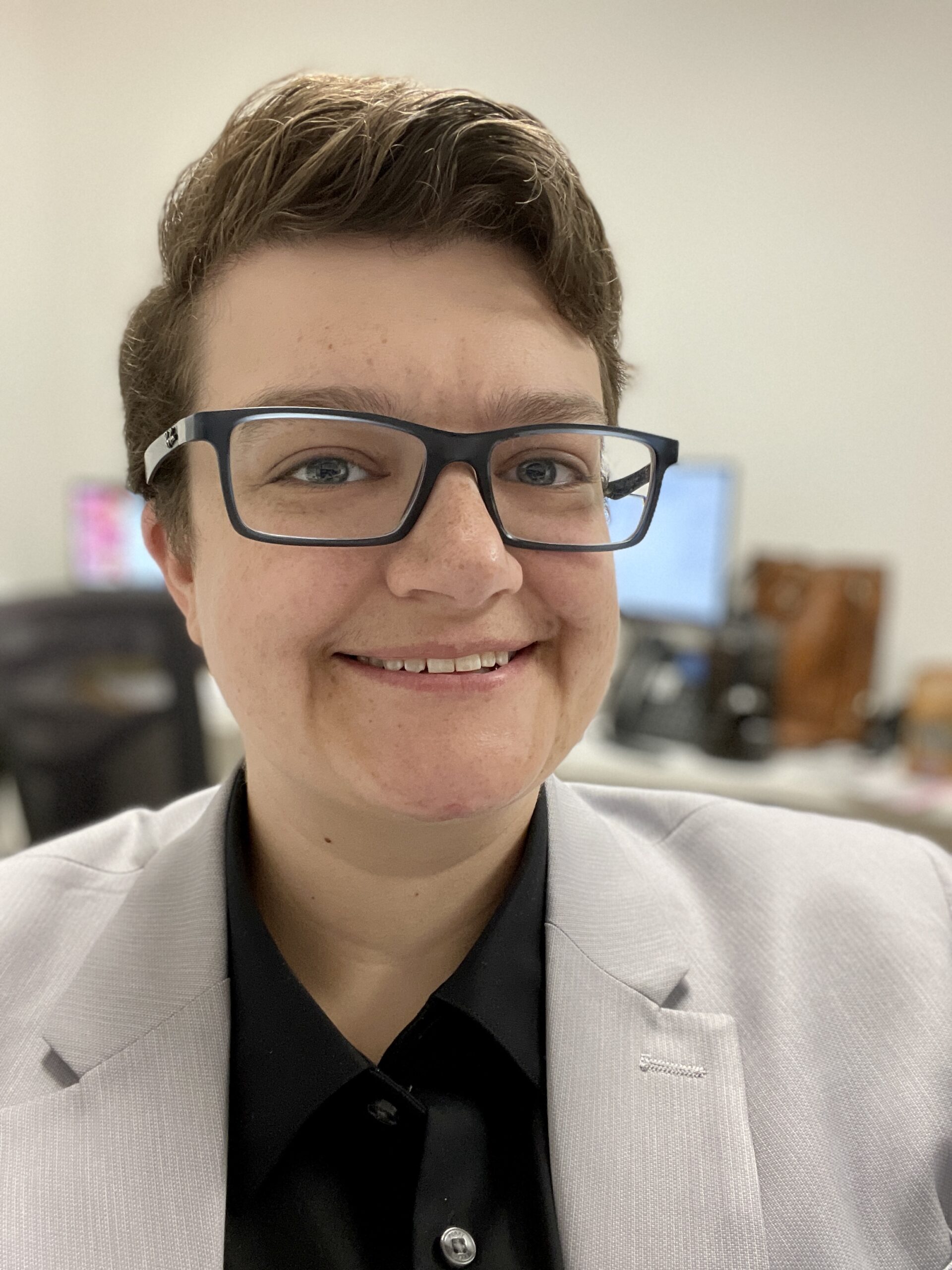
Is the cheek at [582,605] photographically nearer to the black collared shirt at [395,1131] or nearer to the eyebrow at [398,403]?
the eyebrow at [398,403]

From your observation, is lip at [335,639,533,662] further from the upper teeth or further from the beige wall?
the beige wall

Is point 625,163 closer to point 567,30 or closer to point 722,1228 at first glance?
point 567,30

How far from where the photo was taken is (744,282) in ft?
9.71

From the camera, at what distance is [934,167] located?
275 centimetres

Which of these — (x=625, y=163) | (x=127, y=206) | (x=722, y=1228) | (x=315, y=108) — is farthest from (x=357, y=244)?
(x=127, y=206)

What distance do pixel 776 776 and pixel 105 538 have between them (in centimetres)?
230

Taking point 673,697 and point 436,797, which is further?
point 673,697

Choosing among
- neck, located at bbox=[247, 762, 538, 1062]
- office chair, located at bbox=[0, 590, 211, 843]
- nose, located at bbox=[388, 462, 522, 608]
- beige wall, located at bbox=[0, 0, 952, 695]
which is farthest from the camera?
beige wall, located at bbox=[0, 0, 952, 695]

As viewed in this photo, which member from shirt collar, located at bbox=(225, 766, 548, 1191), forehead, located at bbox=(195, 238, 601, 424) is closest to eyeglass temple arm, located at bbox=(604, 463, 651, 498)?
forehead, located at bbox=(195, 238, 601, 424)

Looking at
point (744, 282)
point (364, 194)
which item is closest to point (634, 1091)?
point (364, 194)

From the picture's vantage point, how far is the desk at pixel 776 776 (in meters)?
2.27

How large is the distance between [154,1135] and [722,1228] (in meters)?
0.44

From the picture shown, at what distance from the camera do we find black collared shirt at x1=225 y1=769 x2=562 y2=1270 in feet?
2.55

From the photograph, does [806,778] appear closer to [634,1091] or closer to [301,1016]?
[634,1091]
